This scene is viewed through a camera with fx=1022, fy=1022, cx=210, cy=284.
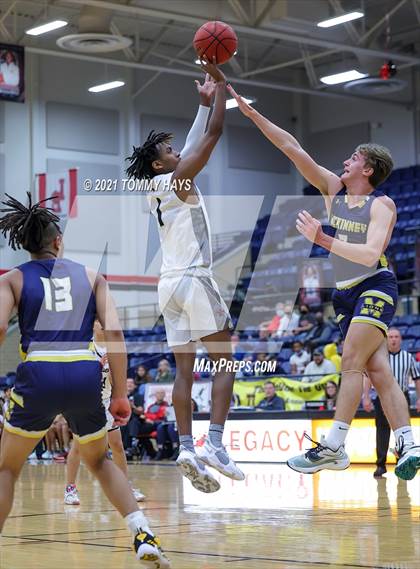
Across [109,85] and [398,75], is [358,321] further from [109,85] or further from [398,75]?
[398,75]

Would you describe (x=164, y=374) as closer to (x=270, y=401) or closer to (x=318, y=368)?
(x=270, y=401)

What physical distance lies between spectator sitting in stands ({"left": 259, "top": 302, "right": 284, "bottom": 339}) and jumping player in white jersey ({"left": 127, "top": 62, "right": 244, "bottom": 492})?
13.2 m

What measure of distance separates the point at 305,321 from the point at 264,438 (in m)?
4.58

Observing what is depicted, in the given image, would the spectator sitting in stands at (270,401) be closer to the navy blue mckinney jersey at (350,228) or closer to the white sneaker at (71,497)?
the white sneaker at (71,497)

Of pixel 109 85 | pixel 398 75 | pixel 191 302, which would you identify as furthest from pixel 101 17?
pixel 191 302

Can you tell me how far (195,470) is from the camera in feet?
22.3

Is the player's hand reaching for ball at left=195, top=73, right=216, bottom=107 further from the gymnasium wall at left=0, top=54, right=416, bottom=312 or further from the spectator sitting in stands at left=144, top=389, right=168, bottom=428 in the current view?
the gymnasium wall at left=0, top=54, right=416, bottom=312

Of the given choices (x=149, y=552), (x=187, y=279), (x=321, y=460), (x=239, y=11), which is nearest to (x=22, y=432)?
(x=149, y=552)

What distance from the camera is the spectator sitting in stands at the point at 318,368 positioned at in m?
16.9

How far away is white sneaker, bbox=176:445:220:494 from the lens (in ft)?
22.2

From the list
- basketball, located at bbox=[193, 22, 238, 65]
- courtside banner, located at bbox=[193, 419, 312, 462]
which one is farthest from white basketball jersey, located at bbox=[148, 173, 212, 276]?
courtside banner, located at bbox=[193, 419, 312, 462]

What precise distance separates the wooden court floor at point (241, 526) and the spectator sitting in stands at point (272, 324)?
754 cm

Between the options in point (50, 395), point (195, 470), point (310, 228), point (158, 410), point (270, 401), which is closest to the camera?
point (50, 395)

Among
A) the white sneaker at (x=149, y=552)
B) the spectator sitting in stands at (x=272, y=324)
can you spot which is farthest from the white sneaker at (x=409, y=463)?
the spectator sitting in stands at (x=272, y=324)
